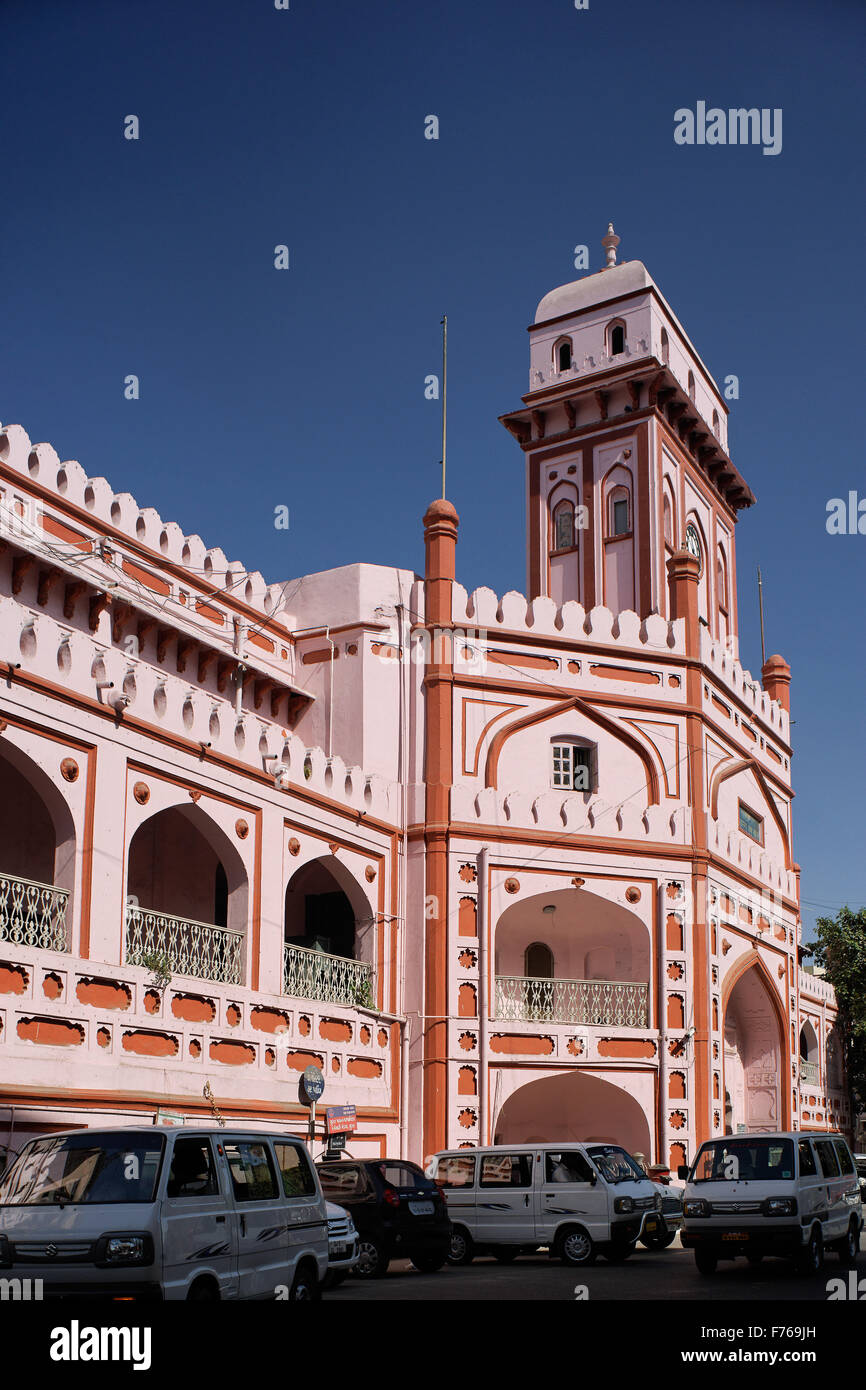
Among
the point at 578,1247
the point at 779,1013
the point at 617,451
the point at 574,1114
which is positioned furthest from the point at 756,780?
the point at 578,1247

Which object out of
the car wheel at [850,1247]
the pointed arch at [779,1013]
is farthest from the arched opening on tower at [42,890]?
the pointed arch at [779,1013]

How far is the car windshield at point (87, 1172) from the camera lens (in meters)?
10.6

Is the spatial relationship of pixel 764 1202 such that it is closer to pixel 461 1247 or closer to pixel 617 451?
pixel 461 1247

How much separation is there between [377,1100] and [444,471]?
37.9 ft

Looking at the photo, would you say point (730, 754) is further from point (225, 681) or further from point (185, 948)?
point (185, 948)

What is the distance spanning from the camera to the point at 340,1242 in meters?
14.0

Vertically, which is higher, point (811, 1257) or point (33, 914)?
point (33, 914)

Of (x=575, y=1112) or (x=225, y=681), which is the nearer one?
(x=225, y=681)

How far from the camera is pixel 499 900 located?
26453mm

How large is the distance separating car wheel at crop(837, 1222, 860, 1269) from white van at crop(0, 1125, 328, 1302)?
7.41m

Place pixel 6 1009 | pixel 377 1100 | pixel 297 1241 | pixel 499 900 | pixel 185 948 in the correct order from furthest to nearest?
pixel 499 900, pixel 377 1100, pixel 185 948, pixel 6 1009, pixel 297 1241

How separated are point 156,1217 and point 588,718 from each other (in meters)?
19.0

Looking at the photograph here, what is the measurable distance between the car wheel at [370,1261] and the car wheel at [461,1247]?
2008 millimetres

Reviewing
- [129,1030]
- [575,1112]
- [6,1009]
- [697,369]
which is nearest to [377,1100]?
[575,1112]
